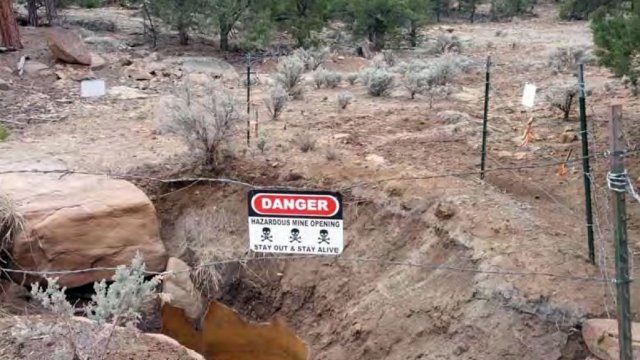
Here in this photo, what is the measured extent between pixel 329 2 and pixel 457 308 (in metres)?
14.4

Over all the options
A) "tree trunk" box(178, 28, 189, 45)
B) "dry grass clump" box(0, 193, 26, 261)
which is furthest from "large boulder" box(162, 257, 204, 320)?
"tree trunk" box(178, 28, 189, 45)

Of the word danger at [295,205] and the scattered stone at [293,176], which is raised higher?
the word danger at [295,205]

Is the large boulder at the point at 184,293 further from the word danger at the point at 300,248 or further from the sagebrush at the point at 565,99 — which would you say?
the sagebrush at the point at 565,99

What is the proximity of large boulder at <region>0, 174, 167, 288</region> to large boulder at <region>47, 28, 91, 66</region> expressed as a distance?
6898 millimetres

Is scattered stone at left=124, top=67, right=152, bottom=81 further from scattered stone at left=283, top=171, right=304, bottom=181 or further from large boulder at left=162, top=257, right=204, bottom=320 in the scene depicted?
large boulder at left=162, top=257, right=204, bottom=320

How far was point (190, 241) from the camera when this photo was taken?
27.0ft

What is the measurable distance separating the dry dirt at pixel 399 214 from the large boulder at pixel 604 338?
0.12 meters

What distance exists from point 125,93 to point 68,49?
234 cm

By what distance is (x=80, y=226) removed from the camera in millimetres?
7398

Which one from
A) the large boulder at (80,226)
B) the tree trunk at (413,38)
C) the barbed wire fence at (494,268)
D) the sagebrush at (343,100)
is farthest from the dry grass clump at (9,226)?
the tree trunk at (413,38)

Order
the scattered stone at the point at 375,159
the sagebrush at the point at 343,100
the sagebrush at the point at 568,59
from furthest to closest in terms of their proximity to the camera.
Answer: the sagebrush at the point at 568,59, the sagebrush at the point at 343,100, the scattered stone at the point at 375,159

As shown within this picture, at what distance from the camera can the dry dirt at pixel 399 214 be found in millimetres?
6086

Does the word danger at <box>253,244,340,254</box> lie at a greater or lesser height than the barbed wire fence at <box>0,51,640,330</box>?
greater

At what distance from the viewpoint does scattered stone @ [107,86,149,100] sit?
12.6m
